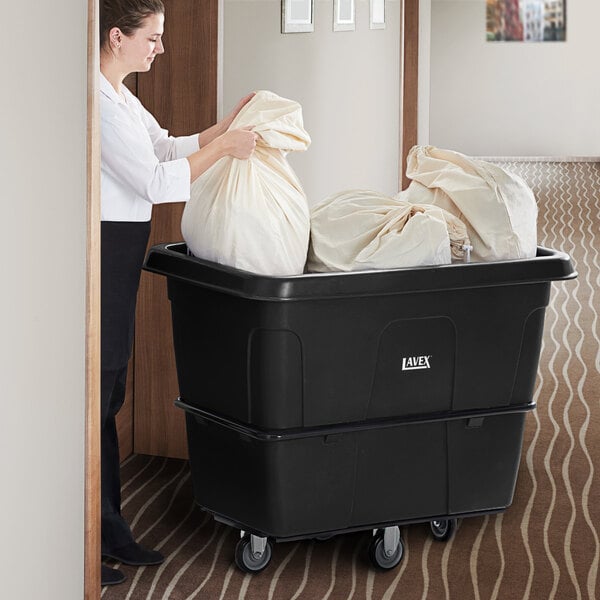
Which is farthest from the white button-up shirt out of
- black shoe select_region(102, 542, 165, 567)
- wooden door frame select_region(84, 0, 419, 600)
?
black shoe select_region(102, 542, 165, 567)

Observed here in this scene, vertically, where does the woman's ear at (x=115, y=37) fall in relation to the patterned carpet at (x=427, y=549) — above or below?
above

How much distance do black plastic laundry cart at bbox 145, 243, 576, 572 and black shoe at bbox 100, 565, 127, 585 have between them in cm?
29

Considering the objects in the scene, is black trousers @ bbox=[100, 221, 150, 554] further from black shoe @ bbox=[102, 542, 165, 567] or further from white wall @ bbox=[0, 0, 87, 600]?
white wall @ bbox=[0, 0, 87, 600]

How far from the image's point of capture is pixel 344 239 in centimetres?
236

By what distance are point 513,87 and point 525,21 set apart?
0.93 meters

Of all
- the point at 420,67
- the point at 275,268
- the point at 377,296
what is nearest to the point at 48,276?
the point at 275,268

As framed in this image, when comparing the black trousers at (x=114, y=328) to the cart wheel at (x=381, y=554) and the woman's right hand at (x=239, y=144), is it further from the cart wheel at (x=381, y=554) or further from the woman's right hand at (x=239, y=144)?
the cart wheel at (x=381, y=554)

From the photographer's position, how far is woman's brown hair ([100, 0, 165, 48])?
2.33m

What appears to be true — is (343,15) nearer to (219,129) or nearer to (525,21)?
(219,129)

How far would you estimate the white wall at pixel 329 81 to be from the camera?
10.7 ft

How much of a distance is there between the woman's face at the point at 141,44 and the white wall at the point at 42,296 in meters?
0.62

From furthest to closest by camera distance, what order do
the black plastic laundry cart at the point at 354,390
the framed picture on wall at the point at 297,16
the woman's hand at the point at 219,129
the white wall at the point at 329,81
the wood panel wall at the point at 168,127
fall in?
the framed picture on wall at the point at 297,16 → the white wall at the point at 329,81 → the wood panel wall at the point at 168,127 → the woman's hand at the point at 219,129 → the black plastic laundry cart at the point at 354,390

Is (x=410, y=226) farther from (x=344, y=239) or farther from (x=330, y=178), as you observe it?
(x=330, y=178)

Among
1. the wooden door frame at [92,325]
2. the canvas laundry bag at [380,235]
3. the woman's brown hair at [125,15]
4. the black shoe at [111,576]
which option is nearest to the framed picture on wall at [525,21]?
the canvas laundry bag at [380,235]
